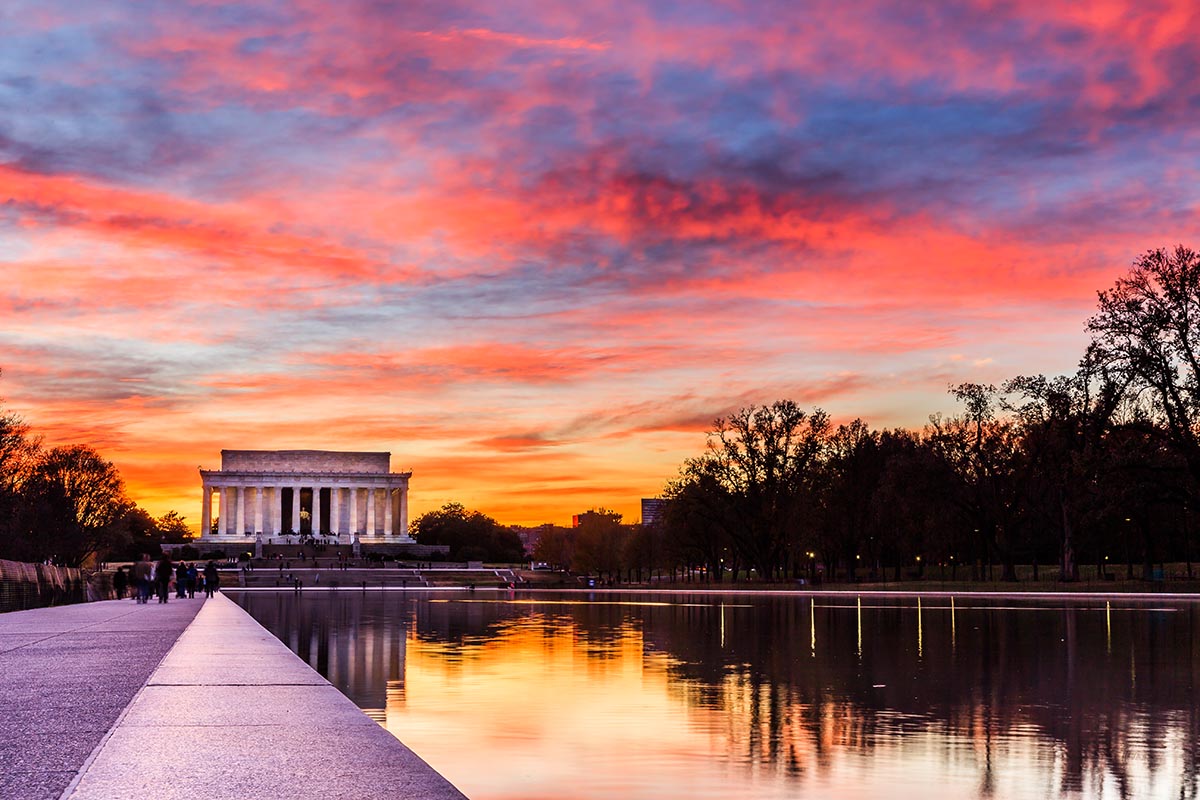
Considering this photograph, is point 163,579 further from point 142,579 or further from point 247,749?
point 247,749

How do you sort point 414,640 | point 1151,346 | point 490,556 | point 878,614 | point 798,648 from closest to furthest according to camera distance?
point 798,648 < point 414,640 < point 878,614 < point 1151,346 < point 490,556

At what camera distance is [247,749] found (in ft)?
26.5

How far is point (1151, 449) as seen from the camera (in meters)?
57.1

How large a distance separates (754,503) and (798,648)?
66547 millimetres

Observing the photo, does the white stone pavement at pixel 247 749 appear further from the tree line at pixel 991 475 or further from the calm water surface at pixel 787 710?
the tree line at pixel 991 475

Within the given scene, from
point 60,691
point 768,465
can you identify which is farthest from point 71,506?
point 60,691

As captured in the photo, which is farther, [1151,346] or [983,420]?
[983,420]

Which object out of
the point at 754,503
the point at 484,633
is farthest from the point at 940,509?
the point at 484,633

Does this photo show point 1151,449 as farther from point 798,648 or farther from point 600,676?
point 600,676

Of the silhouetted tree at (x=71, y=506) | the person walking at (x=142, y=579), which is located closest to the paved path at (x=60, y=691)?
the person walking at (x=142, y=579)

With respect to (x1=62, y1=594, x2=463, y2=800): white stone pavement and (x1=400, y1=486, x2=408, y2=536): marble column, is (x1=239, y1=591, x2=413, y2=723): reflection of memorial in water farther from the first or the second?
(x1=400, y1=486, x2=408, y2=536): marble column

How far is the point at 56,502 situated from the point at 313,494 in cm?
7619

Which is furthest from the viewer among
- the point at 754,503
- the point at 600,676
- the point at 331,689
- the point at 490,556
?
the point at 490,556

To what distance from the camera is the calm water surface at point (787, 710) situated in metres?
9.73
